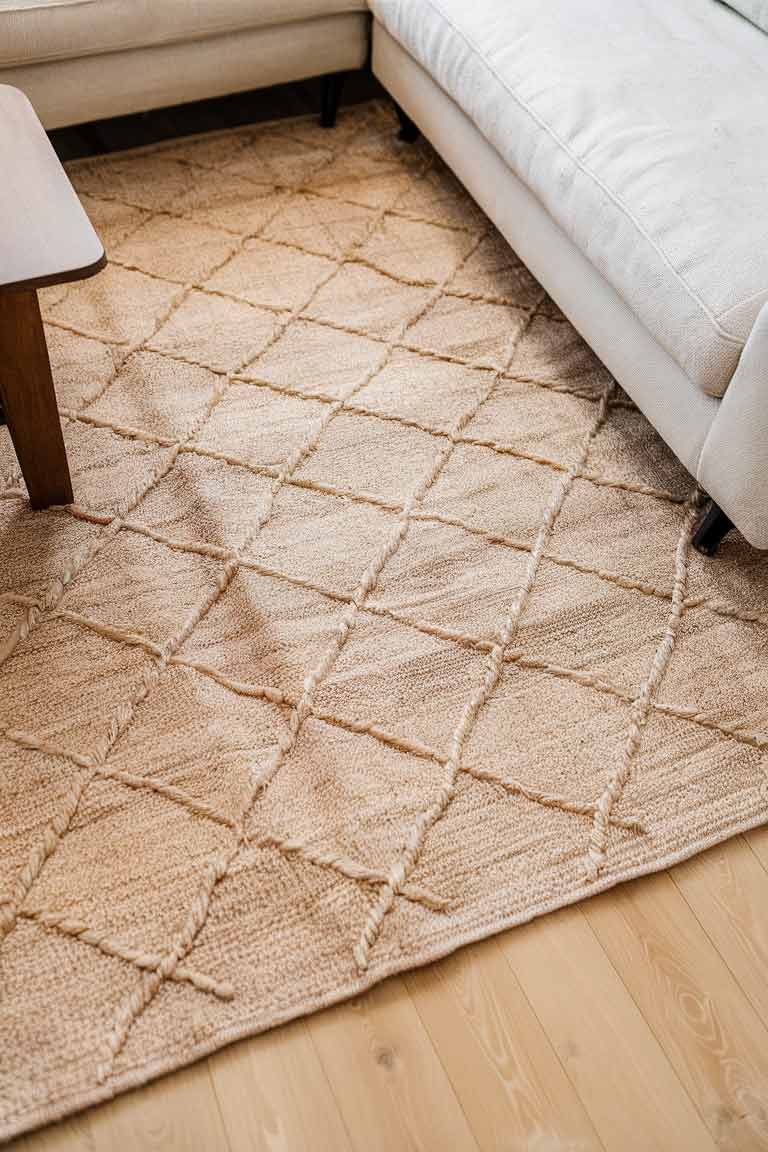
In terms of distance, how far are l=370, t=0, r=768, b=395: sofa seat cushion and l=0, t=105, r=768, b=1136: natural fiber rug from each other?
0.31 metres

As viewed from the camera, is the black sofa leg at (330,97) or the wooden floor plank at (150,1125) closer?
the wooden floor plank at (150,1125)

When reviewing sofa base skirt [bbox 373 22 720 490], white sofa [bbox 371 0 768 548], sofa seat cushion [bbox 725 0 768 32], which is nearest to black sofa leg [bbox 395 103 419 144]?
sofa base skirt [bbox 373 22 720 490]

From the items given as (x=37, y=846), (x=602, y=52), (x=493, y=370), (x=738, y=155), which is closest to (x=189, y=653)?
(x=37, y=846)

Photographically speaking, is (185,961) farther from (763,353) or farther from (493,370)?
(493,370)

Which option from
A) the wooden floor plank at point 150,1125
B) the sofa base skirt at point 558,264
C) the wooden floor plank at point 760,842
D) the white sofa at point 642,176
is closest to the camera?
the wooden floor plank at point 150,1125

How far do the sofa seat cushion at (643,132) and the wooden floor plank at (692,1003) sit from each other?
70 cm

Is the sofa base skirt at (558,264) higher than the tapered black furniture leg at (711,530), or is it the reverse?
the sofa base skirt at (558,264)

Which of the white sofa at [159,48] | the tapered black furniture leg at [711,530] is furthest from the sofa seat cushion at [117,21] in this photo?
the tapered black furniture leg at [711,530]

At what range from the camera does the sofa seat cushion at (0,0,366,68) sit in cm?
186

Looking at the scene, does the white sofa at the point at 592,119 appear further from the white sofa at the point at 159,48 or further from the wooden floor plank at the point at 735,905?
the wooden floor plank at the point at 735,905

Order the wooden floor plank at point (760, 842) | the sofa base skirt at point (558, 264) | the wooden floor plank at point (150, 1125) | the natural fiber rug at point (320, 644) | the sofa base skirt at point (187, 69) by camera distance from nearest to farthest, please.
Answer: the wooden floor plank at point (150, 1125), the natural fiber rug at point (320, 644), the wooden floor plank at point (760, 842), the sofa base skirt at point (558, 264), the sofa base skirt at point (187, 69)

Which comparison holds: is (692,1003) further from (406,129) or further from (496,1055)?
(406,129)

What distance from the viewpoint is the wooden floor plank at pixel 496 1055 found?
3.53ft

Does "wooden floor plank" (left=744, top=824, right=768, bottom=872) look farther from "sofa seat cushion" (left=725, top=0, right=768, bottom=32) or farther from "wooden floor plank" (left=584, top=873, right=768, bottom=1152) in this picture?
"sofa seat cushion" (left=725, top=0, right=768, bottom=32)
